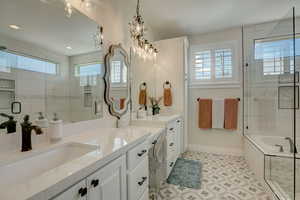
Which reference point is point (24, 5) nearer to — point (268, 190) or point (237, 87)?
point (268, 190)

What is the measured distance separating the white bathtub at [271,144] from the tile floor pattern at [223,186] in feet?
1.46

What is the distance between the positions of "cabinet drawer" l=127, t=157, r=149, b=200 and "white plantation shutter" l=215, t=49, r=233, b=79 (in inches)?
100

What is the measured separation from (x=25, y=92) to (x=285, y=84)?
342cm

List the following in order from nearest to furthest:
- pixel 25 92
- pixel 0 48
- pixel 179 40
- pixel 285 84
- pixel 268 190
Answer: pixel 0 48 → pixel 25 92 → pixel 268 190 → pixel 285 84 → pixel 179 40

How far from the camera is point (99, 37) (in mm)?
1594

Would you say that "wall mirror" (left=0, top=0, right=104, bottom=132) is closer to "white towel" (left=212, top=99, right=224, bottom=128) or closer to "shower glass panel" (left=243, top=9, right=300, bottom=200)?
"shower glass panel" (left=243, top=9, right=300, bottom=200)

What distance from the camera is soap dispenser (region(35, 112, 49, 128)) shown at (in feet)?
3.45

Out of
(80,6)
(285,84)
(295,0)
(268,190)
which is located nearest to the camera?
(80,6)

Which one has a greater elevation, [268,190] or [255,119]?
[255,119]

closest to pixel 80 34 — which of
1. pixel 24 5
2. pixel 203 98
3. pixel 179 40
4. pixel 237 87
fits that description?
pixel 24 5

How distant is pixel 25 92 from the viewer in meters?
0.98

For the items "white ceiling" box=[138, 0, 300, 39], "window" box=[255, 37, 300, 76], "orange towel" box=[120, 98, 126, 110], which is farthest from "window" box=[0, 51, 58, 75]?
"window" box=[255, 37, 300, 76]

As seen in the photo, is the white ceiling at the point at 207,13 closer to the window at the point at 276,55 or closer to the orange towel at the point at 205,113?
A: the window at the point at 276,55

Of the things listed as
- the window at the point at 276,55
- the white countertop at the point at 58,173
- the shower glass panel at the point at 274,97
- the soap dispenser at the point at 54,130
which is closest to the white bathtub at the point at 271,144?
the shower glass panel at the point at 274,97
